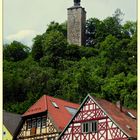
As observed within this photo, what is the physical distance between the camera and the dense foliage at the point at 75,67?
5916 cm

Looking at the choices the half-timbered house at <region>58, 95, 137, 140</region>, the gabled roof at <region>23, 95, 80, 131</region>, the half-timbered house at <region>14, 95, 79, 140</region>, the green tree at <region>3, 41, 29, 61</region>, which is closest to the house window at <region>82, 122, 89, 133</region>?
the half-timbered house at <region>58, 95, 137, 140</region>

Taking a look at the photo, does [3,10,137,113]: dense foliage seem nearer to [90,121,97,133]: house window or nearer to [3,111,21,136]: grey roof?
[3,111,21,136]: grey roof

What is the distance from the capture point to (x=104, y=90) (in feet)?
193

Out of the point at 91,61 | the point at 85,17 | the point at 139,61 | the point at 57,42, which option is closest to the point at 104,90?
the point at 91,61

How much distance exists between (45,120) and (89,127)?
198 inches

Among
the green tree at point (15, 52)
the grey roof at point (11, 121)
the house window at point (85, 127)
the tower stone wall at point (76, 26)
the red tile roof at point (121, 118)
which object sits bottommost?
the grey roof at point (11, 121)

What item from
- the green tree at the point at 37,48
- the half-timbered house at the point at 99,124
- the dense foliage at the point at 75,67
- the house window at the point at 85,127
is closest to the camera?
the half-timbered house at the point at 99,124

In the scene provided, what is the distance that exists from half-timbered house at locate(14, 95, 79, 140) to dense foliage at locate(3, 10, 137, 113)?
627 inches

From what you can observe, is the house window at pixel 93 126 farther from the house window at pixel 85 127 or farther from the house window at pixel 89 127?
the house window at pixel 85 127

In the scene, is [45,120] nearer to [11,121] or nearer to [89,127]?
[89,127]

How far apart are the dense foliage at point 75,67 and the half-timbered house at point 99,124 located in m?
19.7

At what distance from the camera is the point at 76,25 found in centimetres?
8931

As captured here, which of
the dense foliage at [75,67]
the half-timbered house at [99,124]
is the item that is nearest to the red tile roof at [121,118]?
the half-timbered house at [99,124]

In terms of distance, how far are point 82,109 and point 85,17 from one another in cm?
6420
